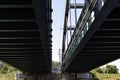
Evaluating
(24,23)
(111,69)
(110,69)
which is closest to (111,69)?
(111,69)

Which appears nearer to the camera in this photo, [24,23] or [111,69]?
[24,23]

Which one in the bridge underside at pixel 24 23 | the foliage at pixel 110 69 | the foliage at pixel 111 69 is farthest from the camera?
the foliage at pixel 111 69

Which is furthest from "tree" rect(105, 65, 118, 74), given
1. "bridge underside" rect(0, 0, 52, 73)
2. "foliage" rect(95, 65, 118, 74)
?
"bridge underside" rect(0, 0, 52, 73)

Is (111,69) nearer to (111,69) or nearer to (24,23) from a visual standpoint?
(111,69)

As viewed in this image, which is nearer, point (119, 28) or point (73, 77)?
point (119, 28)

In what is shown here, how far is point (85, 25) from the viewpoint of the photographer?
2689 cm

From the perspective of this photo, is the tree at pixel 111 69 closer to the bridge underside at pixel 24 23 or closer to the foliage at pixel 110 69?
the foliage at pixel 110 69

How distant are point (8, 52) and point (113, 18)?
20.0 metres

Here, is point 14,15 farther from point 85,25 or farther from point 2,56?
point 2,56

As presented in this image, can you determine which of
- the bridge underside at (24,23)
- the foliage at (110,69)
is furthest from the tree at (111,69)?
the bridge underside at (24,23)

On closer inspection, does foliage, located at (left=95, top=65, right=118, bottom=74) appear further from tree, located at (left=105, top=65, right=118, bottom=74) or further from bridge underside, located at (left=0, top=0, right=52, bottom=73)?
bridge underside, located at (left=0, top=0, right=52, bottom=73)

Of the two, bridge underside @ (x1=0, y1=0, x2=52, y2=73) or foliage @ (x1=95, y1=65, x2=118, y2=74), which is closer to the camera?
bridge underside @ (x1=0, y1=0, x2=52, y2=73)

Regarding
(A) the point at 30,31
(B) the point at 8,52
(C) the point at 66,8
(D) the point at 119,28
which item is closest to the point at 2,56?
(B) the point at 8,52

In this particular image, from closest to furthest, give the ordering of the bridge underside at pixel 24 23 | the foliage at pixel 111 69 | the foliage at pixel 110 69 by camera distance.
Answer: the bridge underside at pixel 24 23
the foliage at pixel 110 69
the foliage at pixel 111 69
